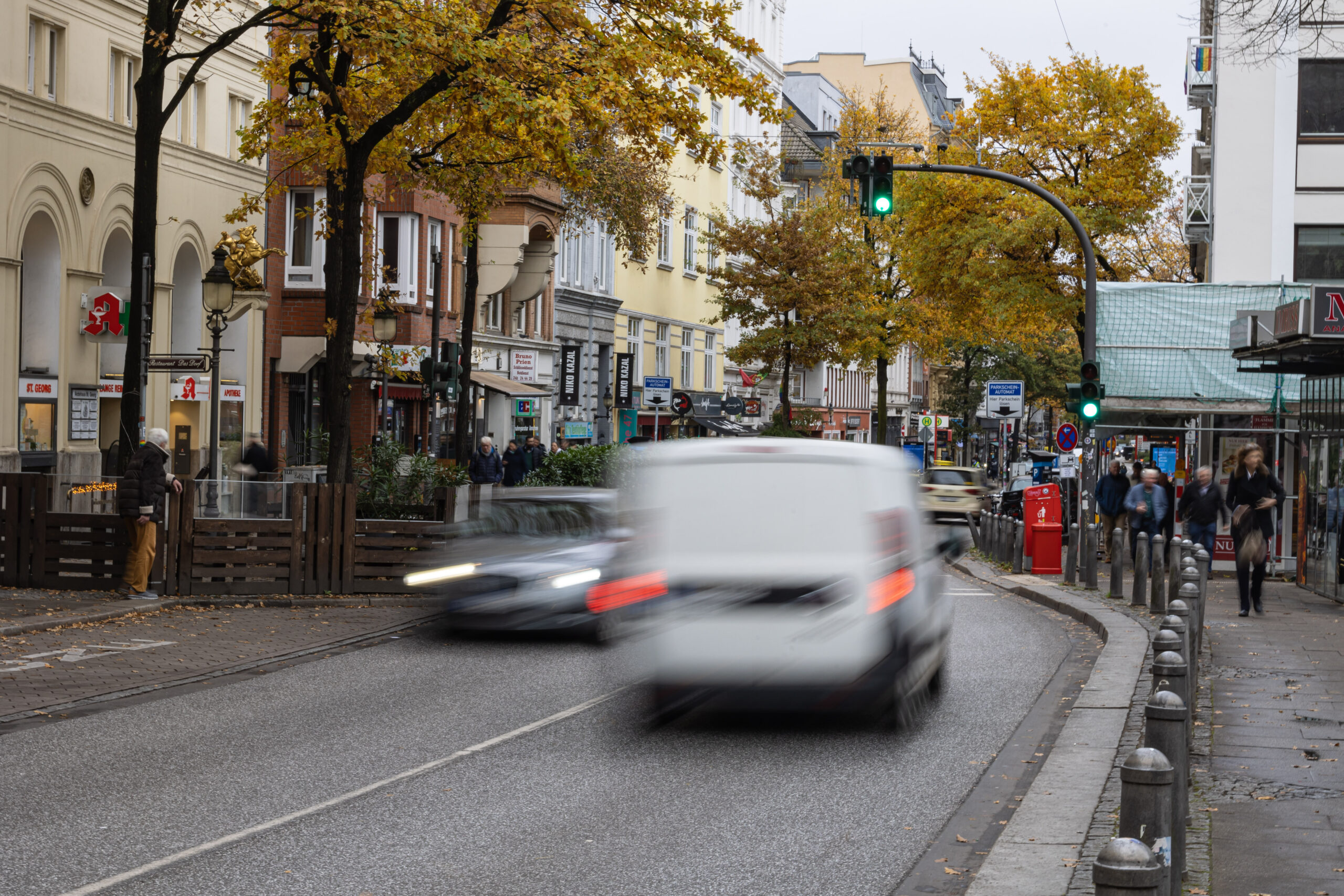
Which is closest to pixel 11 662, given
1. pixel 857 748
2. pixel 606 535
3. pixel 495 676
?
pixel 495 676

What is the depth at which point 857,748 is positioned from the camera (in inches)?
391

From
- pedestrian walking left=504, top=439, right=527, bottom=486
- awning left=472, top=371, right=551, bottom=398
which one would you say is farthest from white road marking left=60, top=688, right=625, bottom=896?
awning left=472, top=371, right=551, bottom=398

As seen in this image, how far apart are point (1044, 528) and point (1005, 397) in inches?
611

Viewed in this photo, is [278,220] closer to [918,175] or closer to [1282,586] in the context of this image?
[918,175]

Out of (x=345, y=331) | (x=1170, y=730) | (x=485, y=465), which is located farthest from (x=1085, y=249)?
(x=1170, y=730)

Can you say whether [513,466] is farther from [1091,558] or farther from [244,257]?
[1091,558]

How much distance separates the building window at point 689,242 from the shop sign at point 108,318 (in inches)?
1489

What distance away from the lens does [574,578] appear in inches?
579

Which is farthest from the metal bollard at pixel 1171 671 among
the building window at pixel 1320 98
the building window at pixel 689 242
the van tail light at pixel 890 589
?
the building window at pixel 689 242

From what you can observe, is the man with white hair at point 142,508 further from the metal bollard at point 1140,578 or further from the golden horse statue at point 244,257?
the golden horse statue at point 244,257

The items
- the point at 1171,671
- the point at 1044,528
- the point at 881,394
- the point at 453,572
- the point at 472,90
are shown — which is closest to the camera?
the point at 1171,671

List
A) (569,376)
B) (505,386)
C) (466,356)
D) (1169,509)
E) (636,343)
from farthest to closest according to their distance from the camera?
(636,343)
(569,376)
(505,386)
(466,356)
(1169,509)

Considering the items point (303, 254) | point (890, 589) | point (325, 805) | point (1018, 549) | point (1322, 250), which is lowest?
point (325, 805)

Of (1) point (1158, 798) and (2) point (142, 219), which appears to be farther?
(2) point (142, 219)
